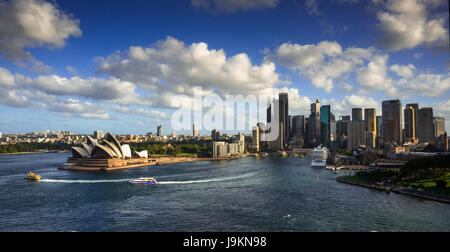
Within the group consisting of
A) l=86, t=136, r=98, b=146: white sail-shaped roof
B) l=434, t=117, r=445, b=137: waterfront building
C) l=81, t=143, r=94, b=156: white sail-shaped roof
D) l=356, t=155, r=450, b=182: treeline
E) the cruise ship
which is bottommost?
the cruise ship

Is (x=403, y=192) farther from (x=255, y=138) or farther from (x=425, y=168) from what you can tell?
(x=255, y=138)

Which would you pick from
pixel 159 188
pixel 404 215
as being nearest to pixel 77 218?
pixel 159 188

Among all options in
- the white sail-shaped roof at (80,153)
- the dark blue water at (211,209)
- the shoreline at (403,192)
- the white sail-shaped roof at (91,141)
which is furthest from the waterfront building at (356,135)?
the white sail-shaped roof at (80,153)

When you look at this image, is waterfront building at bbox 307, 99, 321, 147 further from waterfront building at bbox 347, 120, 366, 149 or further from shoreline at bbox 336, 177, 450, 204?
shoreline at bbox 336, 177, 450, 204

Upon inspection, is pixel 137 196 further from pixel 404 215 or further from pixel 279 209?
pixel 404 215

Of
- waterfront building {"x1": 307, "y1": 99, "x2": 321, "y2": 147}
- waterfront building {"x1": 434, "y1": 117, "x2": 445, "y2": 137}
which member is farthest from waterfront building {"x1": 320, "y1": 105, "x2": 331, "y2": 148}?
waterfront building {"x1": 434, "y1": 117, "x2": 445, "y2": 137}

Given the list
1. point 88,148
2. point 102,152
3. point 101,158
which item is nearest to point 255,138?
point 88,148
